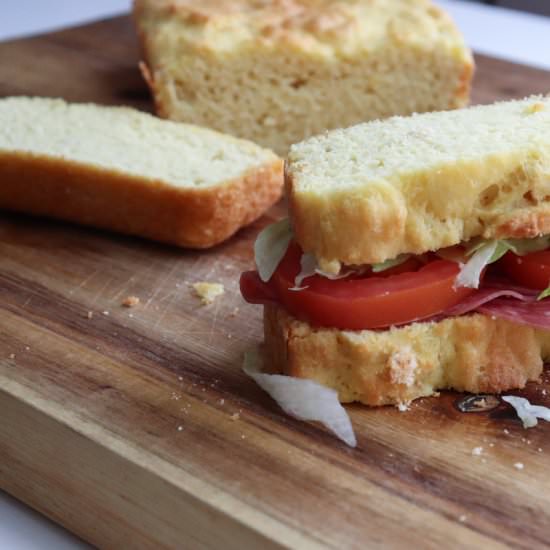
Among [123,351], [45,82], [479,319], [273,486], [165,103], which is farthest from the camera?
[45,82]

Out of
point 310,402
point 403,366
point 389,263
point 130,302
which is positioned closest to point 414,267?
point 389,263

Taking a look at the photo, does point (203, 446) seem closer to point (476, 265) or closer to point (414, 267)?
point (414, 267)

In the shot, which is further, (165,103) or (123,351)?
(165,103)

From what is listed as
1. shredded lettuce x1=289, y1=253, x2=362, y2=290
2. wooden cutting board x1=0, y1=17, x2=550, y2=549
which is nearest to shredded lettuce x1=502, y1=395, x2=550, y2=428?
wooden cutting board x1=0, y1=17, x2=550, y2=549

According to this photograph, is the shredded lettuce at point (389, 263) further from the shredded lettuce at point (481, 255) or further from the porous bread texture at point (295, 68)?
the porous bread texture at point (295, 68)

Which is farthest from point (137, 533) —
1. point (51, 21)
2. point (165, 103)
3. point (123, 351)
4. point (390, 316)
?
point (51, 21)

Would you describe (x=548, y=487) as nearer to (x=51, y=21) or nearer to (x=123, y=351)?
(x=123, y=351)
